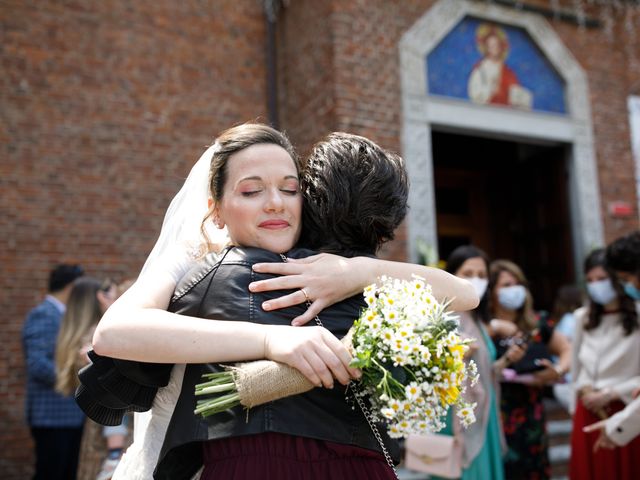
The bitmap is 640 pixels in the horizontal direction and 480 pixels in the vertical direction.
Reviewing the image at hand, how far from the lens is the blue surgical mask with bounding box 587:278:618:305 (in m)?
4.74

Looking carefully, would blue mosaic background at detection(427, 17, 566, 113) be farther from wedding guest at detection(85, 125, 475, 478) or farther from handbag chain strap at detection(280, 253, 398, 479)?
handbag chain strap at detection(280, 253, 398, 479)

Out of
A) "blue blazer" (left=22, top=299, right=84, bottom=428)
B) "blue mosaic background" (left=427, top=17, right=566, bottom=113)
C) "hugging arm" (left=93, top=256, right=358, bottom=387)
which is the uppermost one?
"blue mosaic background" (left=427, top=17, right=566, bottom=113)

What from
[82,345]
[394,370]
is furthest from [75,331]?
[394,370]

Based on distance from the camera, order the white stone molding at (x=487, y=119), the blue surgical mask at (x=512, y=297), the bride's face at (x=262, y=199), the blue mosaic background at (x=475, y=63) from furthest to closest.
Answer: the blue mosaic background at (x=475, y=63) < the white stone molding at (x=487, y=119) < the blue surgical mask at (x=512, y=297) < the bride's face at (x=262, y=199)

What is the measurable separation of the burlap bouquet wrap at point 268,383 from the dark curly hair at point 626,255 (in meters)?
3.66

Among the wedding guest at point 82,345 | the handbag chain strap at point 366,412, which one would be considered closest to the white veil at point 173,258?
the handbag chain strap at point 366,412

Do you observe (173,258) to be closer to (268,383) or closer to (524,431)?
(268,383)

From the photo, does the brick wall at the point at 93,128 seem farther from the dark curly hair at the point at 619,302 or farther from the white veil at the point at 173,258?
the white veil at the point at 173,258

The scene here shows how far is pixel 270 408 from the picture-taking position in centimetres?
162

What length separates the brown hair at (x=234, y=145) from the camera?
6.16ft

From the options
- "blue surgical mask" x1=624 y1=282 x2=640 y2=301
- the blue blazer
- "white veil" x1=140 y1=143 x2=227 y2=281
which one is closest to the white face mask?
"blue surgical mask" x1=624 y1=282 x2=640 y2=301

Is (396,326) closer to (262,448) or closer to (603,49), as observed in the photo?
(262,448)

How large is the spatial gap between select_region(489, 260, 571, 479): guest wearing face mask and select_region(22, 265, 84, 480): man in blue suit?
Answer: 349 centimetres

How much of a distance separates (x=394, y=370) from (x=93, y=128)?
20.8ft
